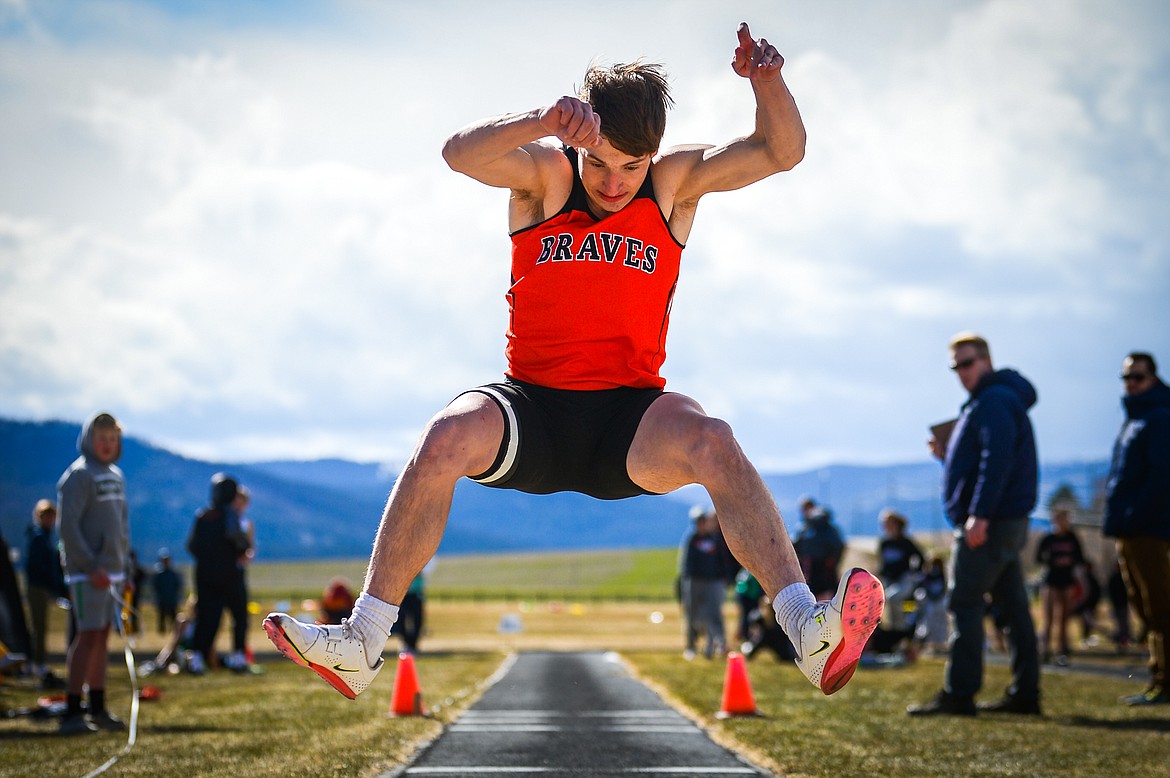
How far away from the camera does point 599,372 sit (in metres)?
3.72

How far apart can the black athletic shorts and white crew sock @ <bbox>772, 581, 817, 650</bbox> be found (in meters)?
0.59

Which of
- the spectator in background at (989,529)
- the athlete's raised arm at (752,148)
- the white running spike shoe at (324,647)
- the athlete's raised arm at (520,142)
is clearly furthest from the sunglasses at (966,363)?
the white running spike shoe at (324,647)

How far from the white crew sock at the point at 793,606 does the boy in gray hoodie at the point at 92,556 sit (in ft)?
20.3

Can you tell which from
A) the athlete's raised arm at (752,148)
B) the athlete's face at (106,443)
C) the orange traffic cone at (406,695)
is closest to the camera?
the athlete's raised arm at (752,148)

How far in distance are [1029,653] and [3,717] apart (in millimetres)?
7904

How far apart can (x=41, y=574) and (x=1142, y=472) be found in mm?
12080

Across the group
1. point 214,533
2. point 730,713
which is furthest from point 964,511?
point 214,533

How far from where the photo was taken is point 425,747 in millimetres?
6648

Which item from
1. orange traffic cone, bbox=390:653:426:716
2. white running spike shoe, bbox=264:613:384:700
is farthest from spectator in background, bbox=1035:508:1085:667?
white running spike shoe, bbox=264:613:384:700

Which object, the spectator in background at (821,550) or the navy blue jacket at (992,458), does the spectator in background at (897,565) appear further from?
the navy blue jacket at (992,458)

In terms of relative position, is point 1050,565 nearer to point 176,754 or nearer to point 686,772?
point 686,772

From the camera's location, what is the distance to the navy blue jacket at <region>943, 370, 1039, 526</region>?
26.7 ft

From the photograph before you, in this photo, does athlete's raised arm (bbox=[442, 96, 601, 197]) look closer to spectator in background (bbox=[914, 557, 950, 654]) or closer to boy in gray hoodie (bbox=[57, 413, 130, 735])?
boy in gray hoodie (bbox=[57, 413, 130, 735])

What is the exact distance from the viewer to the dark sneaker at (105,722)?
8.24 m
